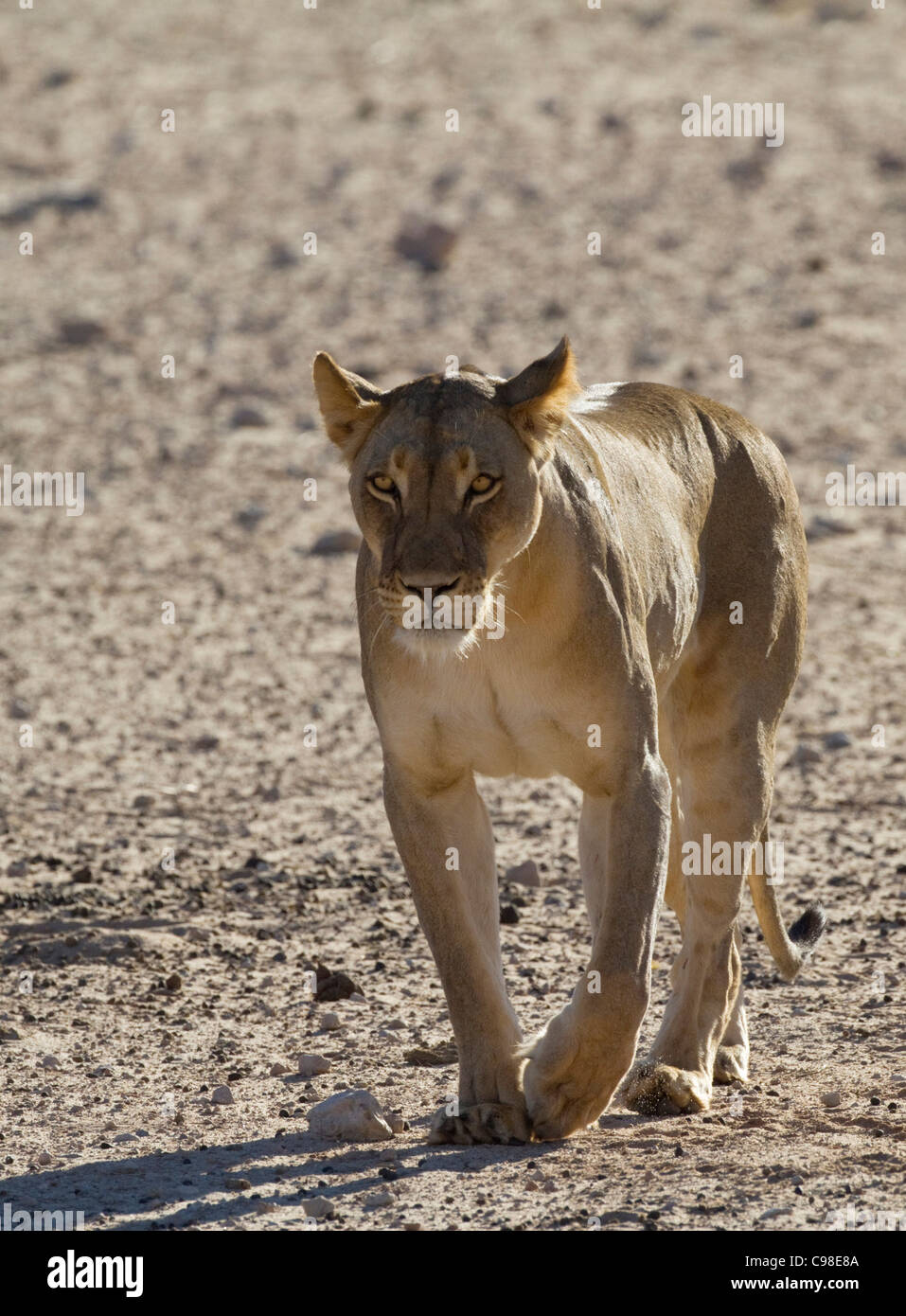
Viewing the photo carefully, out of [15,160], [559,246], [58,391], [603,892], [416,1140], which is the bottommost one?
[416,1140]

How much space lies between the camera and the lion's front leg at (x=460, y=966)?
541 centimetres

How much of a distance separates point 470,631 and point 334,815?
157 inches

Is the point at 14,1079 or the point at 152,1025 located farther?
the point at 152,1025

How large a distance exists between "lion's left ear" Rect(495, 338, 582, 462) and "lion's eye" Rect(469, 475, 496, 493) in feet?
0.73

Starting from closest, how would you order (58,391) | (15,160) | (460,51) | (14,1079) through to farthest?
(14,1079)
(58,391)
(15,160)
(460,51)

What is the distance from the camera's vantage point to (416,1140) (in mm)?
5520

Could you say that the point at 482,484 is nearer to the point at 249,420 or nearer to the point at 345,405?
the point at 345,405

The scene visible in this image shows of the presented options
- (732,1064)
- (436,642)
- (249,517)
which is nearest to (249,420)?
(249,517)

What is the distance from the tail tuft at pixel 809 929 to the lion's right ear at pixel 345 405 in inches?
88.2

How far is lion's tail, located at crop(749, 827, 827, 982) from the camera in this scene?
21.1 feet

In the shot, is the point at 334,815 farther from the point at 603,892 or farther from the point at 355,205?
the point at 355,205

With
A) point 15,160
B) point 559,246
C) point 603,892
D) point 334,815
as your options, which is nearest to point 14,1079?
point 603,892

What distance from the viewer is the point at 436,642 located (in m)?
5.12

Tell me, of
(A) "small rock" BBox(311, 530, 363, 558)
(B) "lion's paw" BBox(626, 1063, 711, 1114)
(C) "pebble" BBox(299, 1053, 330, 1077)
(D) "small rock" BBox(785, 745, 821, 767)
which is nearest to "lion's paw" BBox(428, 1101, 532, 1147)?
(B) "lion's paw" BBox(626, 1063, 711, 1114)
